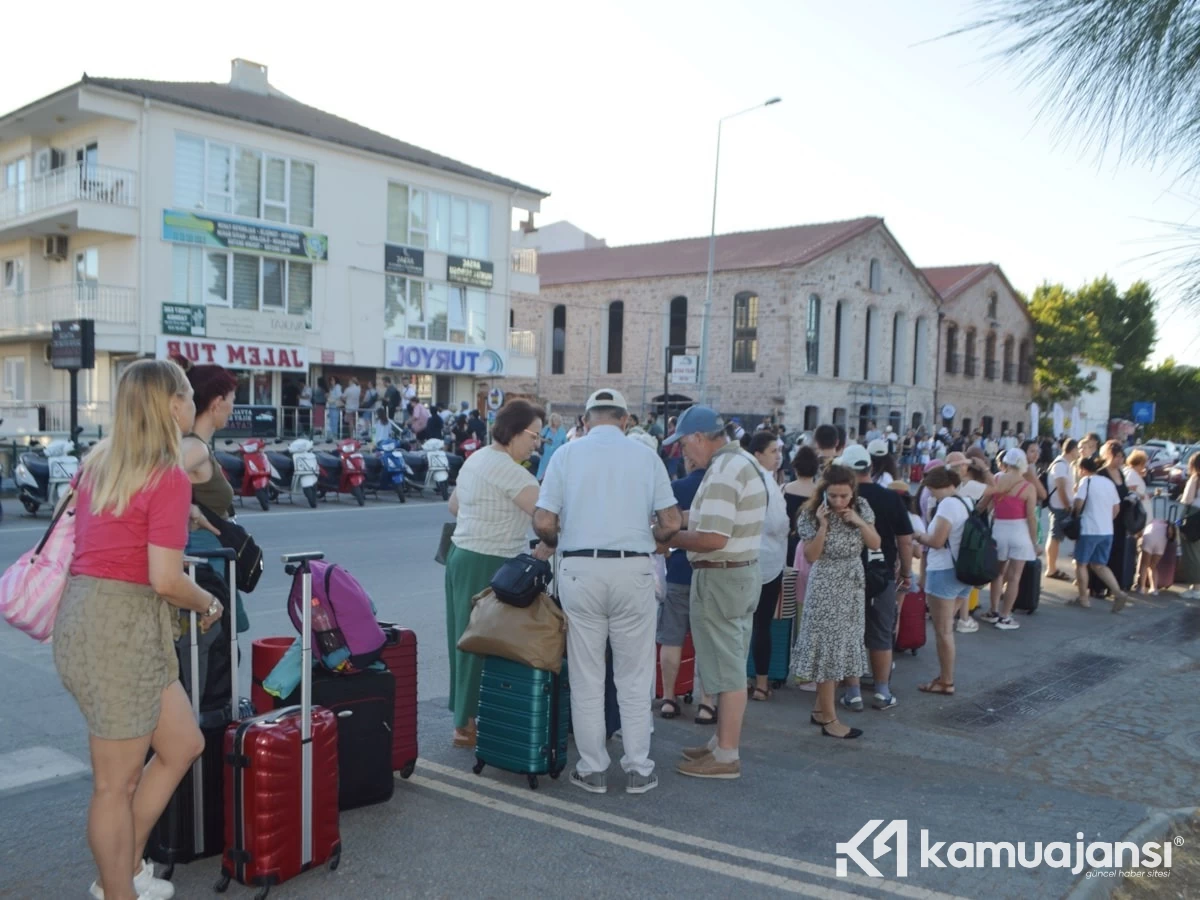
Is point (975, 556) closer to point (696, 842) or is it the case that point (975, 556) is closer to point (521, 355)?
point (696, 842)

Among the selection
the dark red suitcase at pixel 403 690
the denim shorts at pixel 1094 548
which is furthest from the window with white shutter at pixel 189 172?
the dark red suitcase at pixel 403 690

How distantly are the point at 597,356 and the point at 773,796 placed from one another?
144ft

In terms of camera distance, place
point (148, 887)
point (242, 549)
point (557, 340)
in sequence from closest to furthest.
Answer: point (148, 887) < point (242, 549) < point (557, 340)

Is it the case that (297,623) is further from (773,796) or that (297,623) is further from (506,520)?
(773,796)

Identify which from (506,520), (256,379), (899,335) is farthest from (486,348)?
(506,520)

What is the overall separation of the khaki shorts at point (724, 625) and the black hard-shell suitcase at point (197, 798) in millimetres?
2507

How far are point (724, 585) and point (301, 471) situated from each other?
43.6 feet

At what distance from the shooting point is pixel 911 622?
8.50 m

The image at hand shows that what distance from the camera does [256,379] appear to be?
28016 millimetres

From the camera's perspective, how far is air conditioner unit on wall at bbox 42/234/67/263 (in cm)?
2750

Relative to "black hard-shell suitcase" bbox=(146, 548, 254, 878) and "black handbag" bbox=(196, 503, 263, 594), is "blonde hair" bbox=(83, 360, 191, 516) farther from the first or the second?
"black handbag" bbox=(196, 503, 263, 594)

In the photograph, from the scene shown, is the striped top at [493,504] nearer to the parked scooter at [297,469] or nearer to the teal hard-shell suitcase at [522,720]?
the teal hard-shell suitcase at [522,720]

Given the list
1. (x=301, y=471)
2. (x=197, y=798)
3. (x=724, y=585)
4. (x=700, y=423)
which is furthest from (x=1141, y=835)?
(x=301, y=471)

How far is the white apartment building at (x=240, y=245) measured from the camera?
82.3 ft
